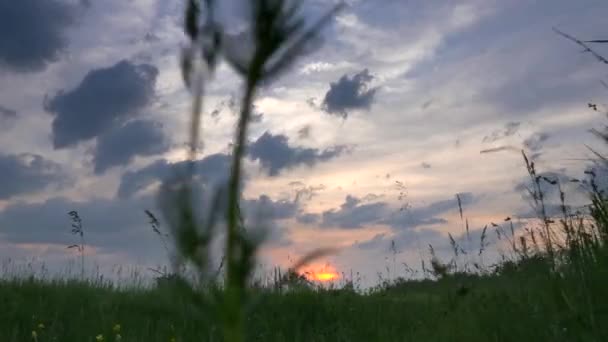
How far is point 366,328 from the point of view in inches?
318

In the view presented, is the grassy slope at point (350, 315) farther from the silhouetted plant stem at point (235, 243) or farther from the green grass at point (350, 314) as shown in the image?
the silhouetted plant stem at point (235, 243)

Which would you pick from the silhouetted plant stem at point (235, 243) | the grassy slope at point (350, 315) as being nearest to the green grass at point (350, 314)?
the grassy slope at point (350, 315)

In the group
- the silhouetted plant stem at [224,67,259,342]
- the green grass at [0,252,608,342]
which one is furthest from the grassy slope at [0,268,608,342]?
the silhouetted plant stem at [224,67,259,342]

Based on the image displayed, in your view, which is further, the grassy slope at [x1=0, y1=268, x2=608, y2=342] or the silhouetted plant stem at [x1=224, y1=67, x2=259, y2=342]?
the grassy slope at [x1=0, y1=268, x2=608, y2=342]

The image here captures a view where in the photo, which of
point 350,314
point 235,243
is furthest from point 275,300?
point 235,243

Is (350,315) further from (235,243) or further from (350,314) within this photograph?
(235,243)

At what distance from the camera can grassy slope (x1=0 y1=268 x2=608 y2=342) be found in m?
4.63

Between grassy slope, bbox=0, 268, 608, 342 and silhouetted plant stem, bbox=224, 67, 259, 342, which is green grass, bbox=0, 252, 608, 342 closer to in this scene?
grassy slope, bbox=0, 268, 608, 342

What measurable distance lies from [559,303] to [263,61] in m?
4.73

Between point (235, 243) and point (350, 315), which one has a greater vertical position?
point (350, 315)

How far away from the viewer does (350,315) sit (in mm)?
9109

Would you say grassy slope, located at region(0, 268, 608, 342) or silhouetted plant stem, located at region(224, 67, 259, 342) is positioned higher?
grassy slope, located at region(0, 268, 608, 342)

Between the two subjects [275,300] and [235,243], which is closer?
[235,243]

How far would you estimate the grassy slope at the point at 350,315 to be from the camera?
182 inches
